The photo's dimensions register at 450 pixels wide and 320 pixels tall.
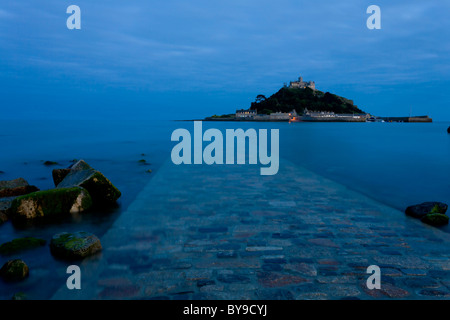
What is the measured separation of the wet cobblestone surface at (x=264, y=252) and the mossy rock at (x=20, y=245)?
1.33 metres

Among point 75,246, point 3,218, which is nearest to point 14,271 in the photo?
point 75,246

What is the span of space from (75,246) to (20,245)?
140 cm

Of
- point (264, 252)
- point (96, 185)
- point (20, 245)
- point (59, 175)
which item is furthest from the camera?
point (59, 175)

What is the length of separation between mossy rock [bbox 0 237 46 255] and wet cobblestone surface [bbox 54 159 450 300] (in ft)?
4.37

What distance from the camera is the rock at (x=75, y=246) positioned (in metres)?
5.27

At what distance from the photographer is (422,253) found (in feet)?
17.3

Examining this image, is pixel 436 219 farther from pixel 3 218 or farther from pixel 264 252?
pixel 3 218

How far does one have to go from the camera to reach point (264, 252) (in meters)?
5.26

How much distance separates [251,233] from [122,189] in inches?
268

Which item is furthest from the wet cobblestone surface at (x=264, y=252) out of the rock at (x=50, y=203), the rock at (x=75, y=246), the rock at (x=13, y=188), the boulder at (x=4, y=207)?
the rock at (x=13, y=188)

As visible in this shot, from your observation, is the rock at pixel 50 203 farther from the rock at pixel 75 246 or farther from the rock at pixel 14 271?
the rock at pixel 14 271

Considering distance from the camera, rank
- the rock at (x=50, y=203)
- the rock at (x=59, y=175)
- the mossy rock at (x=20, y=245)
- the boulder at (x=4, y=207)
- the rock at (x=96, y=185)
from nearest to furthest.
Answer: the mossy rock at (x=20, y=245) < the rock at (x=50, y=203) < the boulder at (x=4, y=207) < the rock at (x=96, y=185) < the rock at (x=59, y=175)
